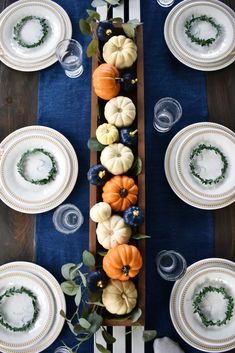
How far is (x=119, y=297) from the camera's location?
1.18 meters

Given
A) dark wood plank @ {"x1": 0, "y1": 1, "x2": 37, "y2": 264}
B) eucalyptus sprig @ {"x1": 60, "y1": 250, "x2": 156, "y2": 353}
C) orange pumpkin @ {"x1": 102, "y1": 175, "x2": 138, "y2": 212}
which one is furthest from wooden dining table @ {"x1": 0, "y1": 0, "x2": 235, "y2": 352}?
orange pumpkin @ {"x1": 102, "y1": 175, "x2": 138, "y2": 212}

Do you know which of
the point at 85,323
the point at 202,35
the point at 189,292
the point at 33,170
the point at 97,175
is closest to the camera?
the point at 85,323

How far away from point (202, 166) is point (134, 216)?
A: 0.40 metres

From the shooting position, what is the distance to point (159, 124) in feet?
4.94

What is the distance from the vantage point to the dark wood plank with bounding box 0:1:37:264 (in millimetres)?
1441

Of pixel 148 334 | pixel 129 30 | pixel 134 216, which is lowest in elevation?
pixel 148 334

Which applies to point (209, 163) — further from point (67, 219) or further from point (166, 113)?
point (67, 219)

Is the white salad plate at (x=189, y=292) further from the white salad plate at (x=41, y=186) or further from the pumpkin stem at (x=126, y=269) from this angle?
the white salad plate at (x=41, y=186)

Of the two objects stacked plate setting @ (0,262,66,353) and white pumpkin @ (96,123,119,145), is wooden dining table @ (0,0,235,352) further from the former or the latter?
white pumpkin @ (96,123,119,145)

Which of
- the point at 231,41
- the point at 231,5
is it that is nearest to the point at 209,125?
the point at 231,41

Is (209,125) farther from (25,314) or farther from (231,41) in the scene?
(25,314)

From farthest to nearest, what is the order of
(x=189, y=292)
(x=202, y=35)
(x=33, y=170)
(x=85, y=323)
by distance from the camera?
(x=202, y=35) → (x=33, y=170) → (x=189, y=292) → (x=85, y=323)

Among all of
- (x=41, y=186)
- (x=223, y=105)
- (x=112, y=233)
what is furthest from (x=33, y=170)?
(x=223, y=105)

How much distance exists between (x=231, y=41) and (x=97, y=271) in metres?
1.03
